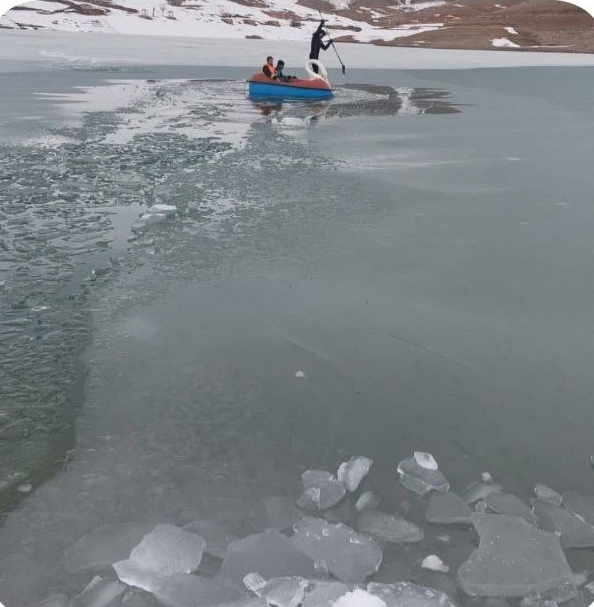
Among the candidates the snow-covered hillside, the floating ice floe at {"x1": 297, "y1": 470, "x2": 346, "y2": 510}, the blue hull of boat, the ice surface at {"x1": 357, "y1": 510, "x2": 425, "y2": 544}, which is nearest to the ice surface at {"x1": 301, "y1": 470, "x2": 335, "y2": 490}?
the floating ice floe at {"x1": 297, "y1": 470, "x2": 346, "y2": 510}

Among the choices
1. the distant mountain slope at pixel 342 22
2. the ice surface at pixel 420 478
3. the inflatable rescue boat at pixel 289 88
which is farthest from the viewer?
the distant mountain slope at pixel 342 22

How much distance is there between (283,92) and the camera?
1547 centimetres

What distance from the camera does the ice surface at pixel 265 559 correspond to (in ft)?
6.95

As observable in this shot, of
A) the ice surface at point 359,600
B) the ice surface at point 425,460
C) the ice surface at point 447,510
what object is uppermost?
the ice surface at point 425,460

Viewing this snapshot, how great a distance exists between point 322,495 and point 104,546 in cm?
88

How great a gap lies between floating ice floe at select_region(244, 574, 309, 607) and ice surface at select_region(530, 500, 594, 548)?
Result: 3.44ft

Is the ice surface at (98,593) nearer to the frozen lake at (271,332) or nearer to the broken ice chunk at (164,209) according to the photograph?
the frozen lake at (271,332)

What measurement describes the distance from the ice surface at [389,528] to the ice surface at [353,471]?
0.15 m

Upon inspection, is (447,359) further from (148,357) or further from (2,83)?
(2,83)

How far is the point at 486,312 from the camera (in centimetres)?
401

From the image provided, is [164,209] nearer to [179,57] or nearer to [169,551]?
[169,551]

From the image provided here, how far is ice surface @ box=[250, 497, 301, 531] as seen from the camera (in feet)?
7.71

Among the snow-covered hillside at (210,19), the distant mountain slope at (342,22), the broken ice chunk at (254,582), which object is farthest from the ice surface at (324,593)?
the snow-covered hillside at (210,19)

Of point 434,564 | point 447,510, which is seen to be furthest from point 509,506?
point 434,564
